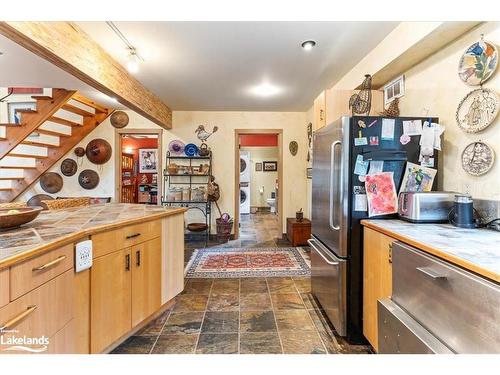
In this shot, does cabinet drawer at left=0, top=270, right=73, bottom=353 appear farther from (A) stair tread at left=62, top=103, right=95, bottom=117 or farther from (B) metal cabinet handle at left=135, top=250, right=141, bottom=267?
(A) stair tread at left=62, top=103, right=95, bottom=117

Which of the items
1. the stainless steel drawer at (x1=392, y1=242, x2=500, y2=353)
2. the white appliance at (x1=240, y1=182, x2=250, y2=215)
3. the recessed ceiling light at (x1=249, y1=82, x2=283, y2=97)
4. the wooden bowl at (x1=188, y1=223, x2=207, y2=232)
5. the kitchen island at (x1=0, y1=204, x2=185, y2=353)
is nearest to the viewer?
the stainless steel drawer at (x1=392, y1=242, x2=500, y2=353)

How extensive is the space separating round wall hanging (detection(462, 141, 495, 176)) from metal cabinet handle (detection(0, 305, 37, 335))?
249 cm

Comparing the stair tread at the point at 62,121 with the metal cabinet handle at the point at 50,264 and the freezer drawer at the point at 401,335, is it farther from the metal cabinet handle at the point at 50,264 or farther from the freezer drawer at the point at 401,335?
the freezer drawer at the point at 401,335

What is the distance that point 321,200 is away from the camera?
220cm

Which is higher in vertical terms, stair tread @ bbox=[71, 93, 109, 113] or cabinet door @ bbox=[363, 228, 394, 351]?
stair tread @ bbox=[71, 93, 109, 113]

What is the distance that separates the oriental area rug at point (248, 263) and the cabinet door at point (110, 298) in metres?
1.33

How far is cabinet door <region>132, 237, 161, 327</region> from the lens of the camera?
5.98 feet

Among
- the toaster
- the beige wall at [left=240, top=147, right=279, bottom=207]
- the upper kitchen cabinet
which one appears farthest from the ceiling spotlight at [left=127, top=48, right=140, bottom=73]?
the beige wall at [left=240, top=147, right=279, bottom=207]

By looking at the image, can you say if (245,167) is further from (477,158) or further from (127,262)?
(477,158)

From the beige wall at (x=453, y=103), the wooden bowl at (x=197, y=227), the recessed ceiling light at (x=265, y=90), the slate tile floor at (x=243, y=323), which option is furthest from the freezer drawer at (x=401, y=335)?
the wooden bowl at (x=197, y=227)

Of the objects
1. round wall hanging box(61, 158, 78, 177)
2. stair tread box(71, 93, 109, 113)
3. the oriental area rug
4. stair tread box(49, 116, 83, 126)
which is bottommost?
the oriental area rug

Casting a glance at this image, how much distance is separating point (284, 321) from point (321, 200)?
3.47ft
